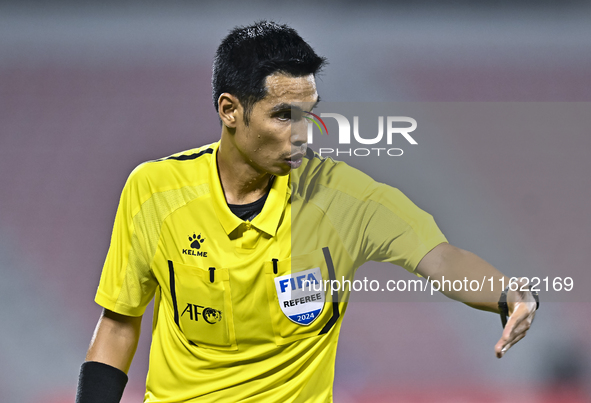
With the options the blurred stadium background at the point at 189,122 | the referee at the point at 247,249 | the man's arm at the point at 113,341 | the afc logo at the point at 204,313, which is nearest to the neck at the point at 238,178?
the referee at the point at 247,249

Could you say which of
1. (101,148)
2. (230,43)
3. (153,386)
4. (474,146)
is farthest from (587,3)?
(153,386)

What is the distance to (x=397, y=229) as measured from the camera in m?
1.07

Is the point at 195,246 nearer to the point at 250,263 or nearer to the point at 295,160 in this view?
the point at 250,263

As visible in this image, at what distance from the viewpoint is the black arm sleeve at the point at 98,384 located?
3.61 ft

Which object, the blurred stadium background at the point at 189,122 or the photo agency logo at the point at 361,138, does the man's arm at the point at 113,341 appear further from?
the blurred stadium background at the point at 189,122

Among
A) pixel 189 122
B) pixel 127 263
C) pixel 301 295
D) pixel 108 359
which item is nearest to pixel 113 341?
pixel 108 359

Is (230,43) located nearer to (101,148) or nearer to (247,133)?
(247,133)

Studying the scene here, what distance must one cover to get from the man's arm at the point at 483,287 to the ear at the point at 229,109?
1.42ft

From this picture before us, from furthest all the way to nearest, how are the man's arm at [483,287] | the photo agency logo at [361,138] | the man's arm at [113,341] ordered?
the photo agency logo at [361,138] < the man's arm at [113,341] < the man's arm at [483,287]

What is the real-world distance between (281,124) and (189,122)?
1443 mm

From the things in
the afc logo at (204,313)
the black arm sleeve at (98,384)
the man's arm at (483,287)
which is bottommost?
the black arm sleeve at (98,384)

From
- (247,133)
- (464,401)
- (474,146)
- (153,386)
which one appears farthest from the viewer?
(464,401)

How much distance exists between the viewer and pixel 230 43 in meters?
1.08

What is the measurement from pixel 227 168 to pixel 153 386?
472 millimetres
